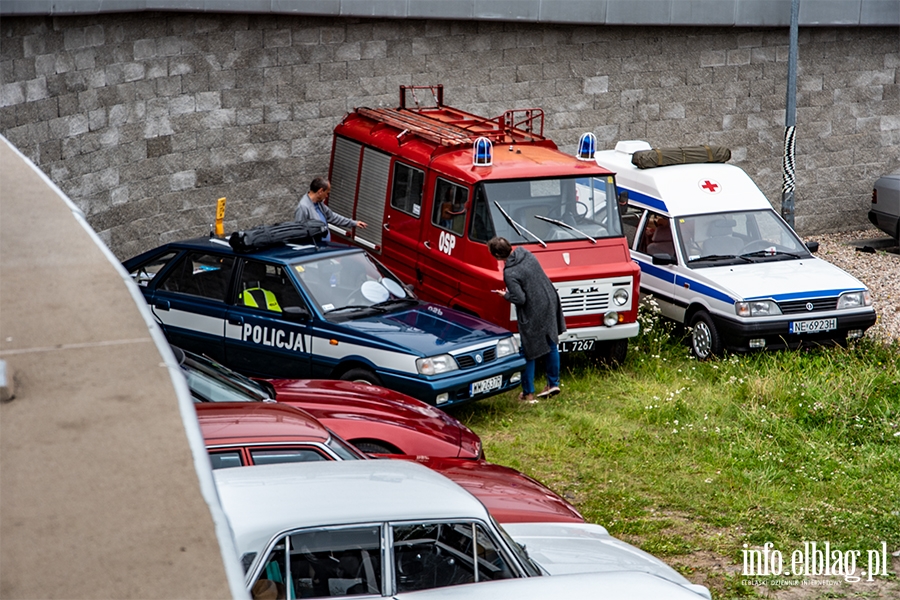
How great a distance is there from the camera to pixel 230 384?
7324mm

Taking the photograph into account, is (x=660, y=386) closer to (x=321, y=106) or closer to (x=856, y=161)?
(x=321, y=106)

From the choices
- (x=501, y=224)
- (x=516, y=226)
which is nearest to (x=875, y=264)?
(x=516, y=226)

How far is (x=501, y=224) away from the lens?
11.2 meters

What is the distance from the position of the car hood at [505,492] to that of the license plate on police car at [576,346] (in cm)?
433

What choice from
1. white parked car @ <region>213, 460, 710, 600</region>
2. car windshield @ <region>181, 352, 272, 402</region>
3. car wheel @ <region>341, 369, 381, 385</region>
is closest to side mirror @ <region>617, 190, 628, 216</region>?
car wheel @ <region>341, 369, 381, 385</region>

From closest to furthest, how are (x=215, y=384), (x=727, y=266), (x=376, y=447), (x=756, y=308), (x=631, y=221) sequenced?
(x=215, y=384) < (x=376, y=447) < (x=756, y=308) < (x=727, y=266) < (x=631, y=221)

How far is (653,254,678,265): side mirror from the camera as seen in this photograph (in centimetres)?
1245

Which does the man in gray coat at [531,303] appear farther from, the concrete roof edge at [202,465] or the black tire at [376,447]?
the concrete roof edge at [202,465]

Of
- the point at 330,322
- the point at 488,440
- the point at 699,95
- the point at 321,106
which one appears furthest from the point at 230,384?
the point at 699,95

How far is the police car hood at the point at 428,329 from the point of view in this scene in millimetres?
9453

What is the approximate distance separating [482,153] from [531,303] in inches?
72.3

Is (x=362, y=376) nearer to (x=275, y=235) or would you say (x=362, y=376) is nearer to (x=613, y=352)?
(x=275, y=235)

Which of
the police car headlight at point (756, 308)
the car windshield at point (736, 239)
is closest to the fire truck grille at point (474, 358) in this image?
the police car headlight at point (756, 308)

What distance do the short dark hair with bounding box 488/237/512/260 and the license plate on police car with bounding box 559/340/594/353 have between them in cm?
133
